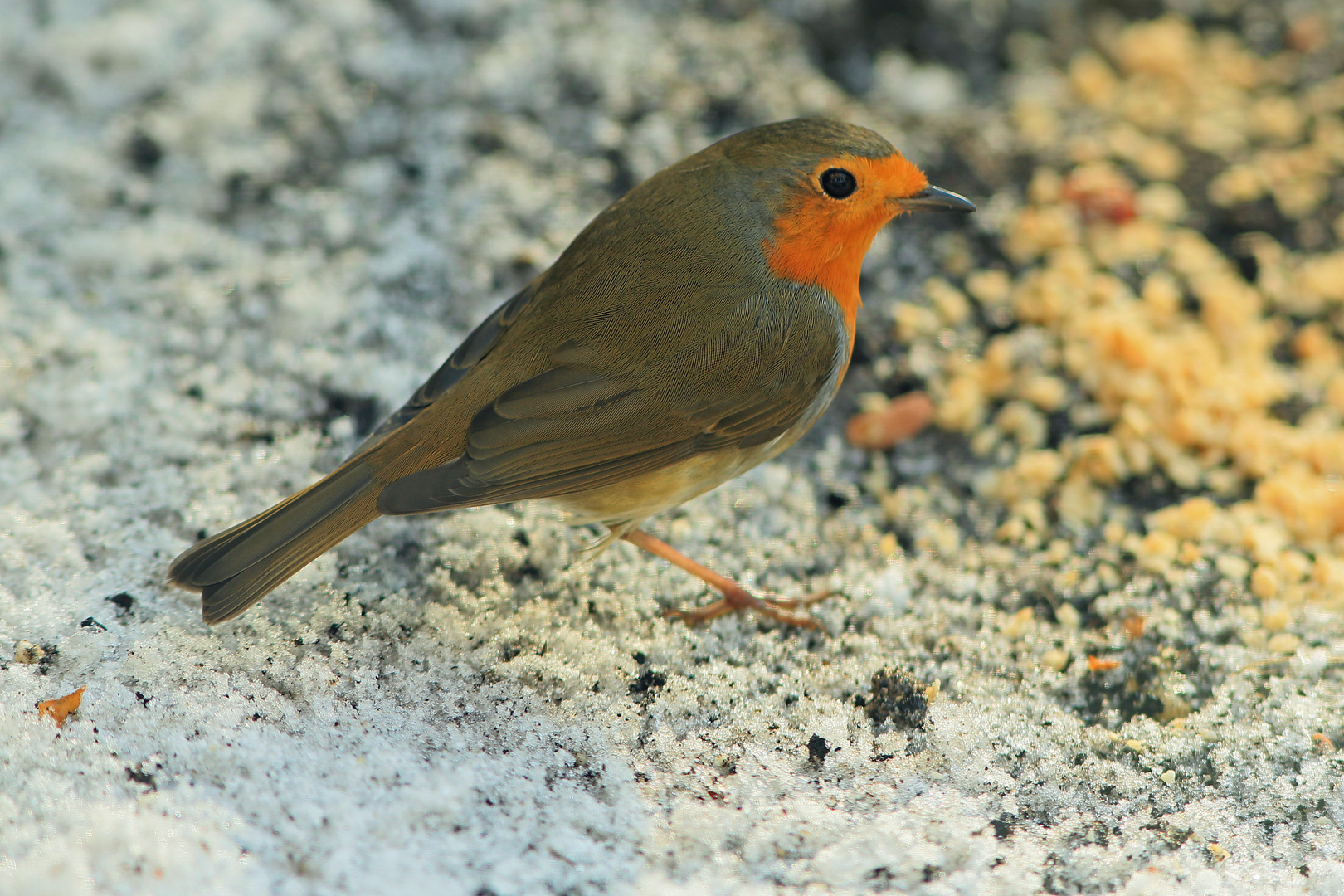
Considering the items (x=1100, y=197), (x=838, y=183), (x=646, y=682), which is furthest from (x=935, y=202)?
(x=1100, y=197)

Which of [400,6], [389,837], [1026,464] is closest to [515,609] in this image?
[389,837]

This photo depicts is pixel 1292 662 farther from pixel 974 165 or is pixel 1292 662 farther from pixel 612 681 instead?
pixel 974 165

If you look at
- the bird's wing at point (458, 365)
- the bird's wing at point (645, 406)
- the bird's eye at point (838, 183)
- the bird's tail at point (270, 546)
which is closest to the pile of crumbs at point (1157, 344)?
the bird's wing at point (645, 406)

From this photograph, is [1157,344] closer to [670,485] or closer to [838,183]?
[838,183]

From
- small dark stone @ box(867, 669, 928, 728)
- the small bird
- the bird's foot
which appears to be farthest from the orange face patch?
small dark stone @ box(867, 669, 928, 728)

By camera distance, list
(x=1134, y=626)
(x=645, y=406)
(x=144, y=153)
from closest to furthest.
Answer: (x=645, y=406)
(x=1134, y=626)
(x=144, y=153)

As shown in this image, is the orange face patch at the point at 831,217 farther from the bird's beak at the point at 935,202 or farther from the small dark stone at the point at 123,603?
the small dark stone at the point at 123,603

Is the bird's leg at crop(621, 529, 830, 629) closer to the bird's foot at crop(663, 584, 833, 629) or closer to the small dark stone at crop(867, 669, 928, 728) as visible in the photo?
the bird's foot at crop(663, 584, 833, 629)
